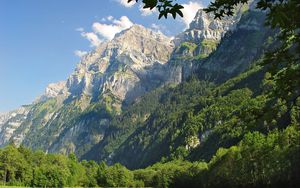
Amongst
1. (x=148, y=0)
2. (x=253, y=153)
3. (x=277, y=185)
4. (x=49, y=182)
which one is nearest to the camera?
(x=148, y=0)

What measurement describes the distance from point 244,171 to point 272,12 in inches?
5842

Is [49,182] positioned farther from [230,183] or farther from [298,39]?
[298,39]

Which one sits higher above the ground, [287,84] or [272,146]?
[272,146]

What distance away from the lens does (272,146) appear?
152375 mm

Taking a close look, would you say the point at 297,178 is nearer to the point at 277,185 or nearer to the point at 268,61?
the point at 277,185

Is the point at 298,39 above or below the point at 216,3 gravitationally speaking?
below

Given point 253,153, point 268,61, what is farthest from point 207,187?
point 268,61

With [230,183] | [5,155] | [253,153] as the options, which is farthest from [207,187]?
[5,155]

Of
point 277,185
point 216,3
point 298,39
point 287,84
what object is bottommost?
point 287,84

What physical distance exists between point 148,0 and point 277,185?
130 meters

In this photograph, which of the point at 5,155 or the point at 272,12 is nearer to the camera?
the point at 272,12

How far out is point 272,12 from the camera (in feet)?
Result: 36.6

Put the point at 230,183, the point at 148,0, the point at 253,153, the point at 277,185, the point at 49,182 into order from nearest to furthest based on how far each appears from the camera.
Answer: the point at 148,0
the point at 277,185
the point at 253,153
the point at 230,183
the point at 49,182

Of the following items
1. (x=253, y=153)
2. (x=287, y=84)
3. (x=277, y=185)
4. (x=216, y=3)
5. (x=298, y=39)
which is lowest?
(x=287, y=84)
